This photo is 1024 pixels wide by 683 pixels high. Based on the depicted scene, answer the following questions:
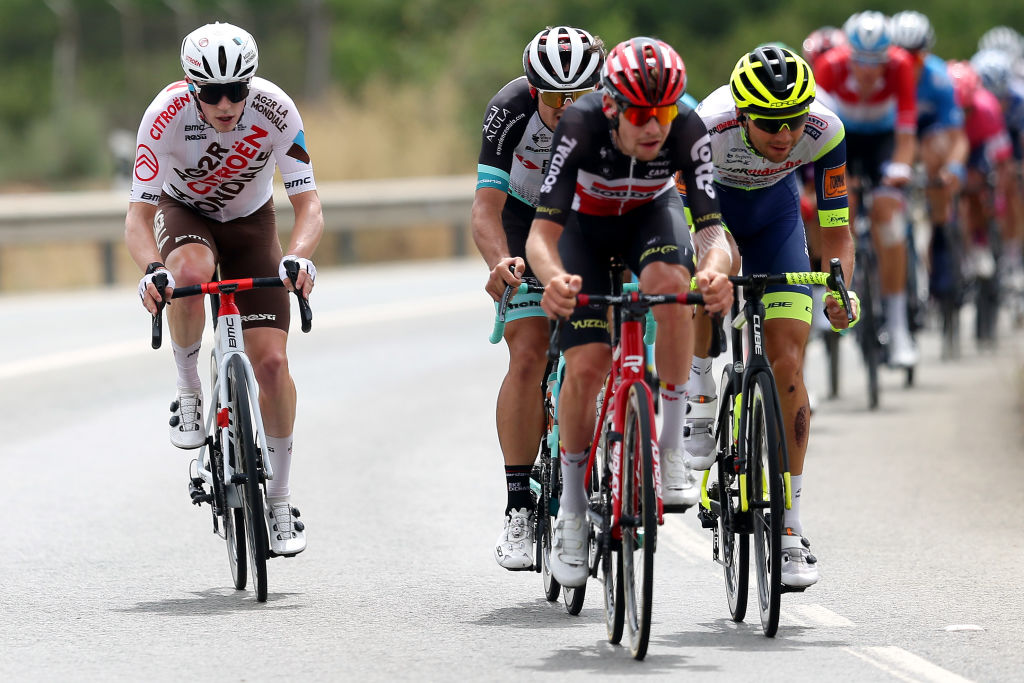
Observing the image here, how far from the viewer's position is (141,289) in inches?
298

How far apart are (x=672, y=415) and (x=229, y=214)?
2340mm

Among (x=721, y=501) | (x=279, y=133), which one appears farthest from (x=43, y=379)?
(x=721, y=501)

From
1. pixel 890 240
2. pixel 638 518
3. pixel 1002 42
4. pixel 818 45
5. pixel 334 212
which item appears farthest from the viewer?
pixel 334 212

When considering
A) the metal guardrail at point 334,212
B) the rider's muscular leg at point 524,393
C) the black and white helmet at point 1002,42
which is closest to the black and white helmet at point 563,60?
the rider's muscular leg at point 524,393

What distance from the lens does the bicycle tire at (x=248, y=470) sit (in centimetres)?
763

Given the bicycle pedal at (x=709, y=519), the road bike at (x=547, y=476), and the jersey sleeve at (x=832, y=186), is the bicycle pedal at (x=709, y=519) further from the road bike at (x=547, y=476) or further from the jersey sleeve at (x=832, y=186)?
the jersey sleeve at (x=832, y=186)

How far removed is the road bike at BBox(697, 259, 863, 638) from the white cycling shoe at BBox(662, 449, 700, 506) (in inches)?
6.9

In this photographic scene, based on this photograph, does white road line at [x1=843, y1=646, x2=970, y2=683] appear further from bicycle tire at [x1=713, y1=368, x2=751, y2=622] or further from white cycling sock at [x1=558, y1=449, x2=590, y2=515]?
white cycling sock at [x1=558, y1=449, x2=590, y2=515]

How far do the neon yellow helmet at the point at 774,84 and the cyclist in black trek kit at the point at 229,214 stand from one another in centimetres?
188

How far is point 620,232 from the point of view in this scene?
7258 mm

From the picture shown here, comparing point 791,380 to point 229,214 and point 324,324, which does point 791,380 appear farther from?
point 324,324

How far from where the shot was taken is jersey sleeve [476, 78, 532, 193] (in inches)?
305

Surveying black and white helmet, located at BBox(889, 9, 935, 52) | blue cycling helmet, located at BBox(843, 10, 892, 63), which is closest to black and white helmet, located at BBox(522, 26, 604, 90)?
blue cycling helmet, located at BBox(843, 10, 892, 63)

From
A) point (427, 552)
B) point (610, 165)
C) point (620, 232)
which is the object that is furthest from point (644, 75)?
point (427, 552)
